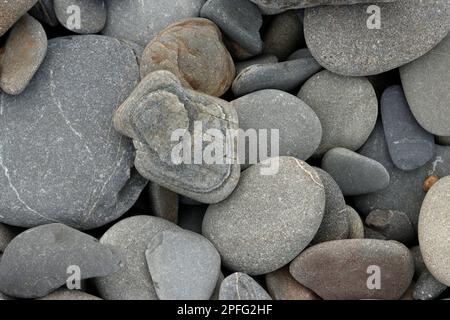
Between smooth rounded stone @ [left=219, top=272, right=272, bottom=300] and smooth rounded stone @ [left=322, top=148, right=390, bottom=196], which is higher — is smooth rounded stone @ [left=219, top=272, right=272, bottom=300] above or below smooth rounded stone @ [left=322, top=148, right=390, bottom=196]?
below

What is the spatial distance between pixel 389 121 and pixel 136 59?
103 centimetres

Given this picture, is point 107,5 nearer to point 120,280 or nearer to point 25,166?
point 25,166

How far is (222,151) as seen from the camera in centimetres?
208

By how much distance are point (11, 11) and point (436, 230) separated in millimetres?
1658

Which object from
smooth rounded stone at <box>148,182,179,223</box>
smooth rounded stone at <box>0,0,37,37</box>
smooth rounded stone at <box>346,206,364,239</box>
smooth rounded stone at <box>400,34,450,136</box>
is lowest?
smooth rounded stone at <box>346,206,364,239</box>

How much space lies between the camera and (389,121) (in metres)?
2.34

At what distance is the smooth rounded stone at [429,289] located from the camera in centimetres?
207

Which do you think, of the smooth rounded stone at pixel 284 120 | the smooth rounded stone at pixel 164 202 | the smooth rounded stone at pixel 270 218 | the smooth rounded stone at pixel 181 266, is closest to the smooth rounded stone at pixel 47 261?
the smooth rounded stone at pixel 181 266

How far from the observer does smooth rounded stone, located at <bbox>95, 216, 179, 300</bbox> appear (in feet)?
6.60

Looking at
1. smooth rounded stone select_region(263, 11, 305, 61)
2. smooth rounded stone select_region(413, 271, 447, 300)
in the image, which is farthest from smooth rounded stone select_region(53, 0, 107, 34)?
smooth rounded stone select_region(413, 271, 447, 300)

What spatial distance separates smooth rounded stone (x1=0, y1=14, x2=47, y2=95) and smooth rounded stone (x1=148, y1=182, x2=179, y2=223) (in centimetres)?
60

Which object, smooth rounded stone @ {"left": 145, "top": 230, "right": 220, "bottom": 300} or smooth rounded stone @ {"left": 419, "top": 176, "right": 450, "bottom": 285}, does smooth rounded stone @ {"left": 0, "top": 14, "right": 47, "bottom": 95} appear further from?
smooth rounded stone @ {"left": 419, "top": 176, "right": 450, "bottom": 285}

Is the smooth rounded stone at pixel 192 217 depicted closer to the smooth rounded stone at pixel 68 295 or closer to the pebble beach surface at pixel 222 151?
the pebble beach surface at pixel 222 151

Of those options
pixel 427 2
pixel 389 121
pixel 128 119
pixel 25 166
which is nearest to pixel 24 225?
pixel 25 166
